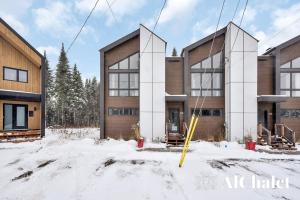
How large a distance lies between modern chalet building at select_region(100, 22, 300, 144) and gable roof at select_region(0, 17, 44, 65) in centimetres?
555

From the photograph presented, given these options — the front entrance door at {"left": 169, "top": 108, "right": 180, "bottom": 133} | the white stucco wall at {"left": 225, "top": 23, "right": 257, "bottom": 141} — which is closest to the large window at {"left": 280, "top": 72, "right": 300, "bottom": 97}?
the white stucco wall at {"left": 225, "top": 23, "right": 257, "bottom": 141}

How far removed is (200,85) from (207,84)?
1.96ft

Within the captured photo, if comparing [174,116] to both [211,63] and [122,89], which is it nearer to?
[122,89]

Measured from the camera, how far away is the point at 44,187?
5.47 m

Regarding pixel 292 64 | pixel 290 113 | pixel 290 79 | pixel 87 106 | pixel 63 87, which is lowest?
pixel 87 106

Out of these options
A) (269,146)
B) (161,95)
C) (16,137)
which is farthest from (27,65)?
(269,146)

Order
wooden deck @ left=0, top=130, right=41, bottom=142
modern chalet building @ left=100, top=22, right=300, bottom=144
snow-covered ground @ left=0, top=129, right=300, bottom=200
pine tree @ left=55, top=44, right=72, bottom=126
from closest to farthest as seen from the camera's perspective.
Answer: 1. snow-covered ground @ left=0, top=129, right=300, bottom=200
2. wooden deck @ left=0, top=130, right=41, bottom=142
3. modern chalet building @ left=100, top=22, right=300, bottom=144
4. pine tree @ left=55, top=44, right=72, bottom=126

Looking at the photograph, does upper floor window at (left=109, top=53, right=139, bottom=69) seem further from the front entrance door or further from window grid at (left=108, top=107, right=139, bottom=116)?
the front entrance door

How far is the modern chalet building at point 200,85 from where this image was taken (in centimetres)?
1341

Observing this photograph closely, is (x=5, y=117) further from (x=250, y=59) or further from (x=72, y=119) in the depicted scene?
(x=72, y=119)

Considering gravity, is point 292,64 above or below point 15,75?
above

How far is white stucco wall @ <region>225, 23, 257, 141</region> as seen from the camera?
13.2 meters

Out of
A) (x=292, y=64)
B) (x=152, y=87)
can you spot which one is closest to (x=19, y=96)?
(x=152, y=87)

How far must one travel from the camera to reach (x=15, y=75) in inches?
555
